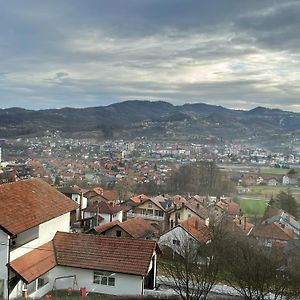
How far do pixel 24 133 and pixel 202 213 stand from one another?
140 metres

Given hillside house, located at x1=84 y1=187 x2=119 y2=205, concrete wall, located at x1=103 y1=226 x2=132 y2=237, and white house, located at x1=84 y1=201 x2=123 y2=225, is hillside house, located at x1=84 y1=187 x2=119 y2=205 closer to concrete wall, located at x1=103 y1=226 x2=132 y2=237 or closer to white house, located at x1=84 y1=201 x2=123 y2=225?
white house, located at x1=84 y1=201 x2=123 y2=225

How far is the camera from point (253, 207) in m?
57.3

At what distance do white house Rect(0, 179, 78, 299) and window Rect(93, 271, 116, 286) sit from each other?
251 cm

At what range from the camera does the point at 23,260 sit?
15.1 m

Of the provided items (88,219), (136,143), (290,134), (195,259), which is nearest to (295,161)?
(290,134)

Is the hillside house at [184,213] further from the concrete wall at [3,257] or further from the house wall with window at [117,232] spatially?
the concrete wall at [3,257]

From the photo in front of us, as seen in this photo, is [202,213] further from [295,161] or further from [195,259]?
[295,161]

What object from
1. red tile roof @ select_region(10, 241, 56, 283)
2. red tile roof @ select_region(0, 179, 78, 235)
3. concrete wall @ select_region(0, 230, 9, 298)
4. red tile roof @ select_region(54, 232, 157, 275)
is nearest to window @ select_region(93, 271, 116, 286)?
red tile roof @ select_region(54, 232, 157, 275)

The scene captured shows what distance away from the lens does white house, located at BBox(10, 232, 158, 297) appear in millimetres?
15422

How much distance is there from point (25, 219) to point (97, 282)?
3560 millimetres

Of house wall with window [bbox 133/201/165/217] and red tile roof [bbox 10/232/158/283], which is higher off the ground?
red tile roof [bbox 10/232/158/283]

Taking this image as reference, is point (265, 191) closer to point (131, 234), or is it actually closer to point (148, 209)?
point (148, 209)

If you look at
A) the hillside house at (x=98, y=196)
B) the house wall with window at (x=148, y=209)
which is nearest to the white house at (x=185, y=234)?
the house wall with window at (x=148, y=209)

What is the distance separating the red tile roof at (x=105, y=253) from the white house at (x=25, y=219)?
1.02 metres
